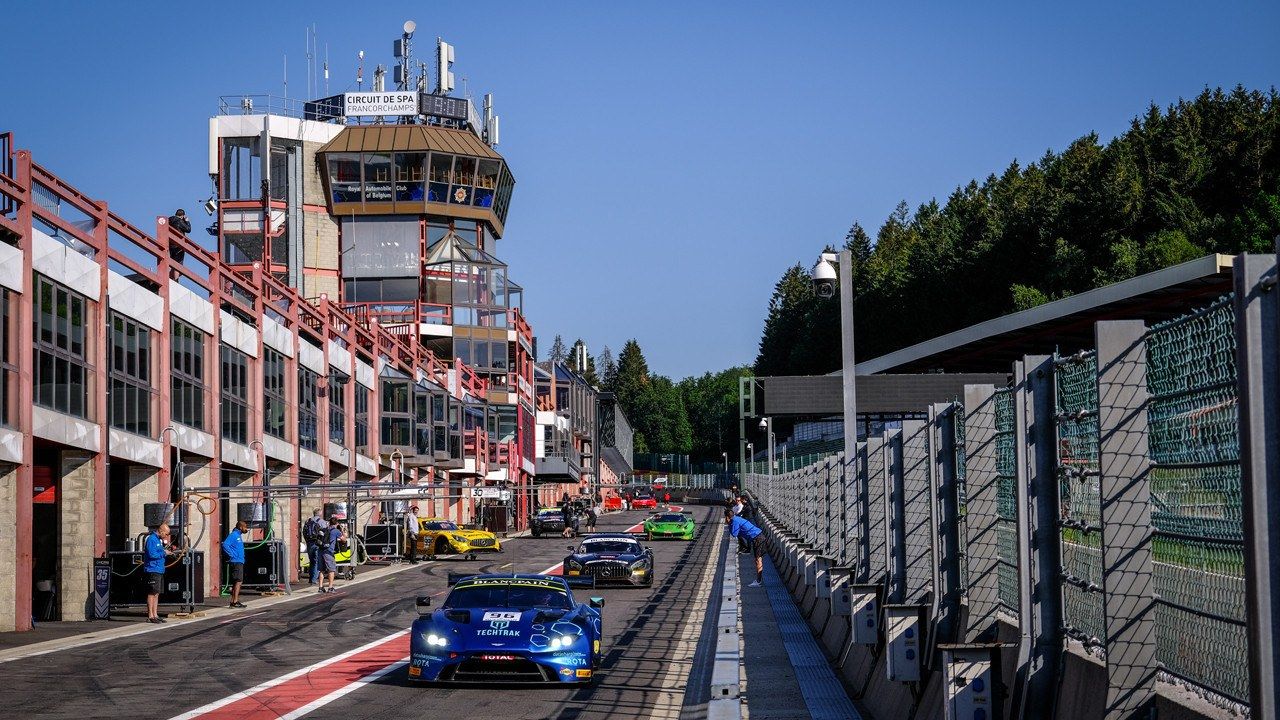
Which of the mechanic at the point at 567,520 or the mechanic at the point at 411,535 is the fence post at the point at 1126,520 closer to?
the mechanic at the point at 411,535

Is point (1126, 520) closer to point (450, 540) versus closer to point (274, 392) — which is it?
point (274, 392)

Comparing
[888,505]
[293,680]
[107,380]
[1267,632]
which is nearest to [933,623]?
[888,505]

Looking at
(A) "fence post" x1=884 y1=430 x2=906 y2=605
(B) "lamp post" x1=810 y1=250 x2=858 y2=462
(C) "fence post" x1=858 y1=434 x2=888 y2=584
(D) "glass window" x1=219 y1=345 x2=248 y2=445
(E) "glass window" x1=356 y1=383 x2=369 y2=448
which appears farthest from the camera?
(E) "glass window" x1=356 y1=383 x2=369 y2=448

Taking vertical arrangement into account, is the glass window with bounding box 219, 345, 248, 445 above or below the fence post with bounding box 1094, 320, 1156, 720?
above

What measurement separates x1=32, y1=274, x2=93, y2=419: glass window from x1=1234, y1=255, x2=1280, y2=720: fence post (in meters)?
26.9

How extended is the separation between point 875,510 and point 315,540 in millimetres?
25737

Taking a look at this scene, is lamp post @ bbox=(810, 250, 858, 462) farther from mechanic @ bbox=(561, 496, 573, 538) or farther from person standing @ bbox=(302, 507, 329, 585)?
mechanic @ bbox=(561, 496, 573, 538)

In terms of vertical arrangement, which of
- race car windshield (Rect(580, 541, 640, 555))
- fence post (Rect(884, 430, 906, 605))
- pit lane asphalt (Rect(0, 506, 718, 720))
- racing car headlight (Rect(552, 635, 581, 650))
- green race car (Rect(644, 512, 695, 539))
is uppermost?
fence post (Rect(884, 430, 906, 605))

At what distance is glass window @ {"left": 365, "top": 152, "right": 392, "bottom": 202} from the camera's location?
9625cm

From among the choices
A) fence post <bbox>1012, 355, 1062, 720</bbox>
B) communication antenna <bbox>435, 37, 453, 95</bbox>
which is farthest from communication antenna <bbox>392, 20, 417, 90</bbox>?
fence post <bbox>1012, 355, 1062, 720</bbox>

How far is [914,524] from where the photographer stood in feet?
41.1

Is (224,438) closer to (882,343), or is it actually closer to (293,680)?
(293,680)

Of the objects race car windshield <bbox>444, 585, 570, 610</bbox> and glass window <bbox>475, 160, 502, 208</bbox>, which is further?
glass window <bbox>475, 160, 502, 208</bbox>

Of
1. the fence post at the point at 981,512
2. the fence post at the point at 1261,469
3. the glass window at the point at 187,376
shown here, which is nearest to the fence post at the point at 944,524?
the fence post at the point at 981,512
